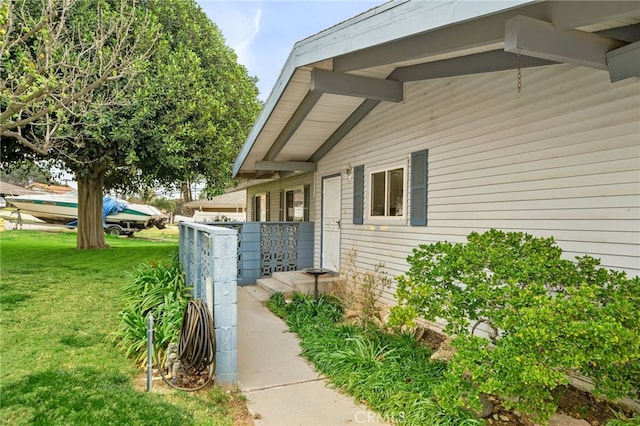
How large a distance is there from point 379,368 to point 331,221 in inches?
182

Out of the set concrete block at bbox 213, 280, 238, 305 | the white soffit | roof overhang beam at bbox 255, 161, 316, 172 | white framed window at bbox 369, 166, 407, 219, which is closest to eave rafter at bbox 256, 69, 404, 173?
the white soffit

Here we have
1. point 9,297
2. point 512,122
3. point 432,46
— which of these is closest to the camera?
point 432,46

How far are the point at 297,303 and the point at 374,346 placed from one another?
2.19 meters

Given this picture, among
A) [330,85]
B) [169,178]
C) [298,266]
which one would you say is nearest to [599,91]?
[330,85]

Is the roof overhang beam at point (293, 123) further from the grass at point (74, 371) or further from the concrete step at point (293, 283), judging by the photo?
the grass at point (74, 371)

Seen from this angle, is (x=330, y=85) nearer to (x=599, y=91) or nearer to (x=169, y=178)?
(x=599, y=91)

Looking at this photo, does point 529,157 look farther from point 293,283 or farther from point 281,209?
point 281,209

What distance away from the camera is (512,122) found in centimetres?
398

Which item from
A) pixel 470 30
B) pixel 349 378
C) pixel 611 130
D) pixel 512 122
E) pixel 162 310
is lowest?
pixel 349 378

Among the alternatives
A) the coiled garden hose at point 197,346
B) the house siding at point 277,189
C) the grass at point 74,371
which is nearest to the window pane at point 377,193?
the house siding at point 277,189

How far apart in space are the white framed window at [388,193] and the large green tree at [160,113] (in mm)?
4717

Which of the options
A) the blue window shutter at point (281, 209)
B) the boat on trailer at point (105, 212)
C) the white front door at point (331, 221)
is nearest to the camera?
the white front door at point (331, 221)

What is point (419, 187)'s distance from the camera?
530cm

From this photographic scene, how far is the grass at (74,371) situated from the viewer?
9.03 ft
